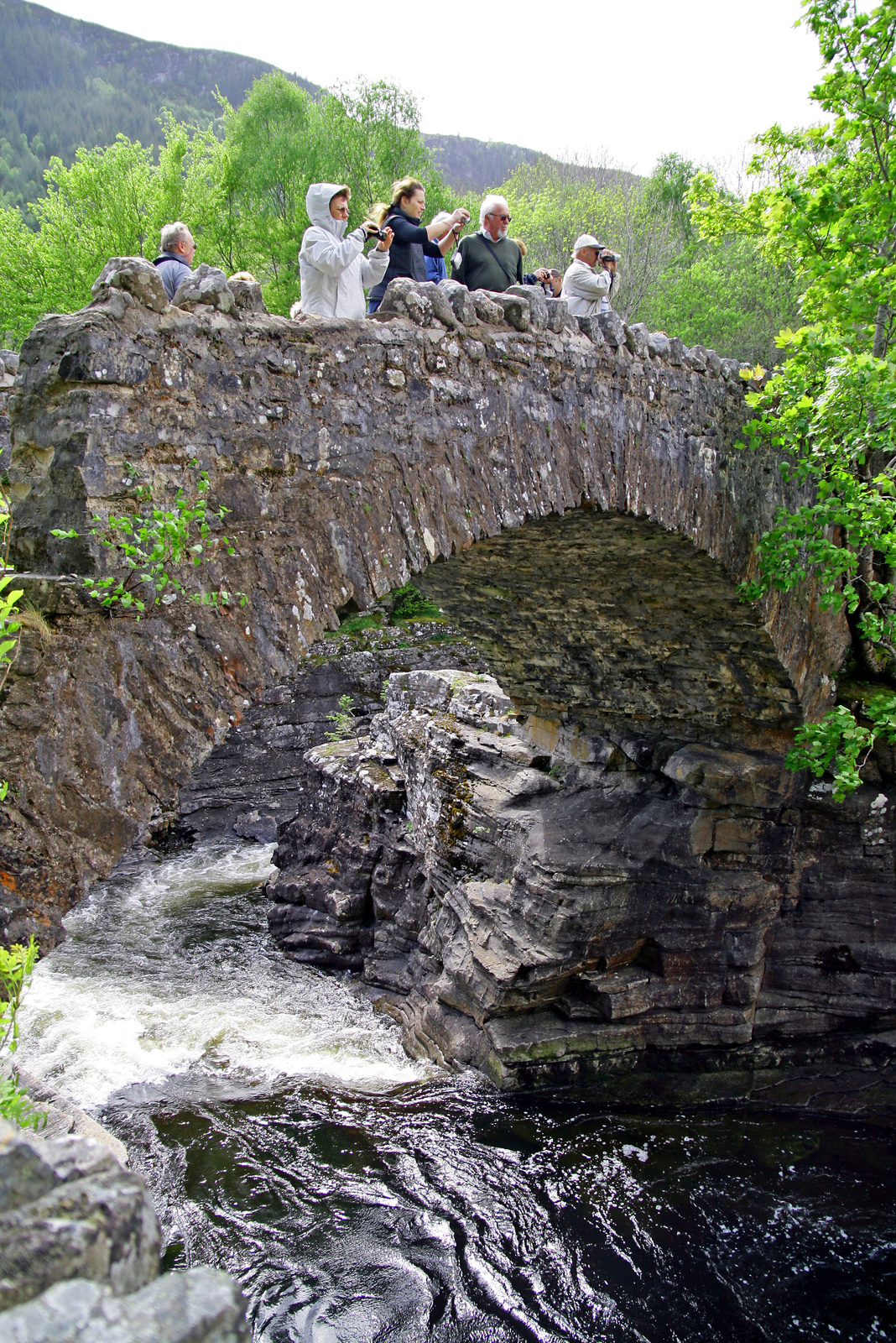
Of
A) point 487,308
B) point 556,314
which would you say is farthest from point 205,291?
point 556,314

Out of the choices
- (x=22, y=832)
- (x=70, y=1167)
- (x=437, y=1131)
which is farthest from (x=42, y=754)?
(x=437, y=1131)

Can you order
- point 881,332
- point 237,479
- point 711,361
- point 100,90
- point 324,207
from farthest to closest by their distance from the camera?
point 100,90 < point 711,361 < point 881,332 < point 324,207 < point 237,479

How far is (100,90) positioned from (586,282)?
330 ft

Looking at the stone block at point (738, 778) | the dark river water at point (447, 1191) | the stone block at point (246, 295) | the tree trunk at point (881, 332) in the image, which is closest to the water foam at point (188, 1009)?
the dark river water at point (447, 1191)

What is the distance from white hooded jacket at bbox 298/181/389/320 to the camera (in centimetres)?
507

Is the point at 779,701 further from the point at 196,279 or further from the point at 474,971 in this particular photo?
the point at 196,279

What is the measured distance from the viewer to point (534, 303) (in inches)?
234

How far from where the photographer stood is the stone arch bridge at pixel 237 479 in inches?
140

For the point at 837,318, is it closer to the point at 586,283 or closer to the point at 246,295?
the point at 586,283

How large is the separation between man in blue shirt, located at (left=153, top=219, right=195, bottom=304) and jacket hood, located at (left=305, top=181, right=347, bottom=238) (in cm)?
78

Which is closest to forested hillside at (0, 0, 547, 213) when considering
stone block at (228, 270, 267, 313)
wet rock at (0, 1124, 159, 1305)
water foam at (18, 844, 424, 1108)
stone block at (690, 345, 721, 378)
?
water foam at (18, 844, 424, 1108)

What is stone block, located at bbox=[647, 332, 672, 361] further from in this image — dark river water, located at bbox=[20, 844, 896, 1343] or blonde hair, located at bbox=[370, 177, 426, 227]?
dark river water, located at bbox=[20, 844, 896, 1343]

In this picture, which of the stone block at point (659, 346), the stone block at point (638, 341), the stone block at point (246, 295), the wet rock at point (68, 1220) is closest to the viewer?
the wet rock at point (68, 1220)

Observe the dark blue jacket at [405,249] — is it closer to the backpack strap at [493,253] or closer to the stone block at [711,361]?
Answer: the backpack strap at [493,253]
